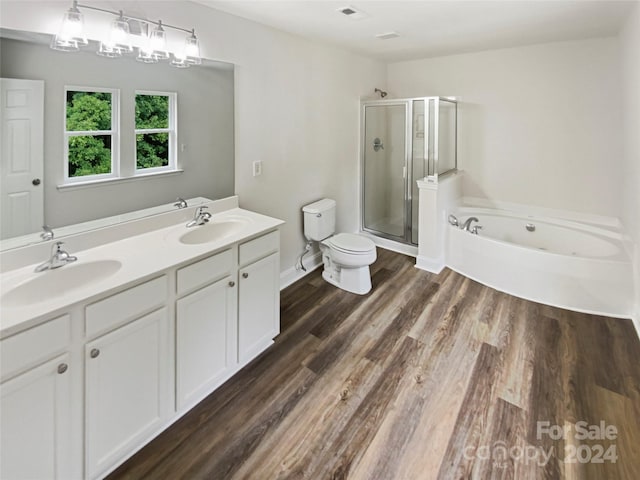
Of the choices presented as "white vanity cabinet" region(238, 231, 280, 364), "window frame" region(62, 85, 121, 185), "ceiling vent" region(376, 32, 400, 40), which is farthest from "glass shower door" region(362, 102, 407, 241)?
"window frame" region(62, 85, 121, 185)

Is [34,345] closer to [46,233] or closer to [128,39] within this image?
[46,233]

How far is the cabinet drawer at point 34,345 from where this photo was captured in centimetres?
117

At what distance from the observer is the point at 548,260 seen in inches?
117

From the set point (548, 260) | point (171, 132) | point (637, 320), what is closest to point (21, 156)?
point (171, 132)

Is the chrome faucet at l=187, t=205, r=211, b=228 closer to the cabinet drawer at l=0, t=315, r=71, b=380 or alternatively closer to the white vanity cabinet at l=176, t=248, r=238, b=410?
the white vanity cabinet at l=176, t=248, r=238, b=410

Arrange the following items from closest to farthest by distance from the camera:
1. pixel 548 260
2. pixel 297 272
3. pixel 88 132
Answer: pixel 88 132, pixel 548 260, pixel 297 272

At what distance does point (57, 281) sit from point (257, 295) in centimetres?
104

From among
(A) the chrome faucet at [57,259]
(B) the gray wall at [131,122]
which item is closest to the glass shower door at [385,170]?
(B) the gray wall at [131,122]

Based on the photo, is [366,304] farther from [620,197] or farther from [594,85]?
[594,85]

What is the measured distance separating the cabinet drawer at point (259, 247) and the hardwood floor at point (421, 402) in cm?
67

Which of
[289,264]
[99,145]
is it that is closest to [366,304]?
[289,264]

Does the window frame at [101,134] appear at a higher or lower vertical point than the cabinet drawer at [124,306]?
higher

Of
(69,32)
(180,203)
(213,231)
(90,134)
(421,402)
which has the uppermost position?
(69,32)

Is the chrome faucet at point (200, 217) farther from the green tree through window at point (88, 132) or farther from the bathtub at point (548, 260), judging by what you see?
the bathtub at point (548, 260)
